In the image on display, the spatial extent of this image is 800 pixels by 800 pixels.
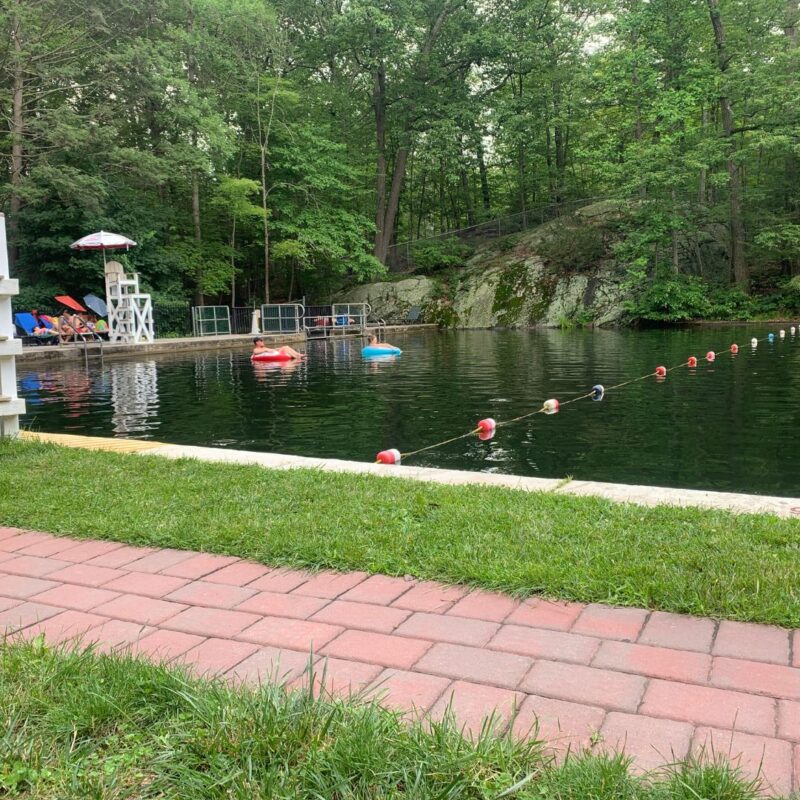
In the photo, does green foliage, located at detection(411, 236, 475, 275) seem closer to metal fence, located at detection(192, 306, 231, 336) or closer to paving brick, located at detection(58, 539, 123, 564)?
metal fence, located at detection(192, 306, 231, 336)

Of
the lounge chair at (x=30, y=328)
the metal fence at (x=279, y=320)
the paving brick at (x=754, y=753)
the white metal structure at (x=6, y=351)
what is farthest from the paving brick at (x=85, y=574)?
the metal fence at (x=279, y=320)

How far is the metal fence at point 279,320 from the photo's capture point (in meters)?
28.2

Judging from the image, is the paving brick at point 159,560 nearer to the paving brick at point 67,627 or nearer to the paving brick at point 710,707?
the paving brick at point 67,627

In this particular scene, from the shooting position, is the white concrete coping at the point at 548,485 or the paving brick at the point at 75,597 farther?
the white concrete coping at the point at 548,485

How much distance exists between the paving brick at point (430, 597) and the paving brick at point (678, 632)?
716mm

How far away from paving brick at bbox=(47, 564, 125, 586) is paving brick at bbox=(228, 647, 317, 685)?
1082 mm

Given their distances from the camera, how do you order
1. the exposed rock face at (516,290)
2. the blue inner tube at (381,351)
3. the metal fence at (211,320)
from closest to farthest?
the blue inner tube at (381,351)
the metal fence at (211,320)
the exposed rock face at (516,290)

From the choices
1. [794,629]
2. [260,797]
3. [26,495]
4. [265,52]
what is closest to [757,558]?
[794,629]

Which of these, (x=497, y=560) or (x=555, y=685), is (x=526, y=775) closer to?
(x=555, y=685)

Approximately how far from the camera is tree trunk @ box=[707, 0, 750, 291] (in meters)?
26.9

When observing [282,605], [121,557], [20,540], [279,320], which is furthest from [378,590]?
[279,320]

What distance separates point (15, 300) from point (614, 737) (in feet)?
81.5

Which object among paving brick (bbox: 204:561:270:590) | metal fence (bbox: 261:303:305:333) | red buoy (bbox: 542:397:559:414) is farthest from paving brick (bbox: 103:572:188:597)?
metal fence (bbox: 261:303:305:333)

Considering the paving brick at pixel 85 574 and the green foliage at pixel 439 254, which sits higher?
the green foliage at pixel 439 254
